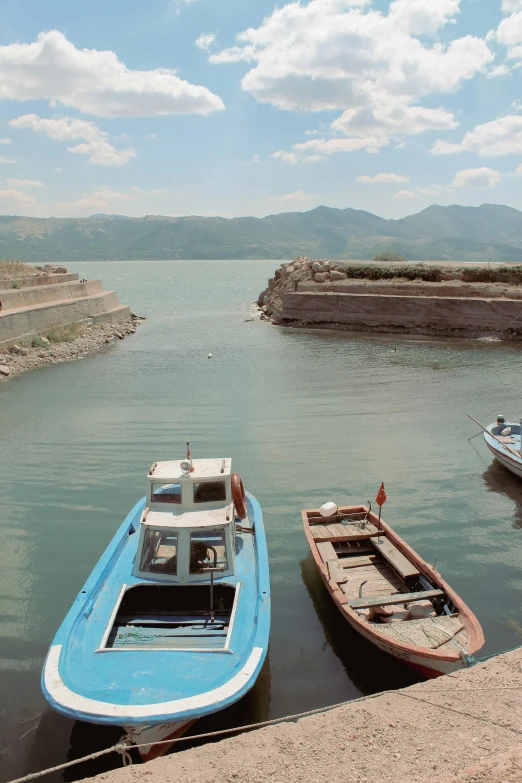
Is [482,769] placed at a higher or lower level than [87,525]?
higher

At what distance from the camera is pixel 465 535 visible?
11523 millimetres

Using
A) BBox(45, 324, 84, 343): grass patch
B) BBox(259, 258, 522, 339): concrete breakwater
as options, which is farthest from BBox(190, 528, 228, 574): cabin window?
BBox(259, 258, 522, 339): concrete breakwater

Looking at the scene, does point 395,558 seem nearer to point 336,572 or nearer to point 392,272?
point 336,572

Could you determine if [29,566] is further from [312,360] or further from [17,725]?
[312,360]

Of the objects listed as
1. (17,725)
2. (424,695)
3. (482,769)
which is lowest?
(17,725)

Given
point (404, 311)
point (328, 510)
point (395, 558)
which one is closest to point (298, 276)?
point (404, 311)

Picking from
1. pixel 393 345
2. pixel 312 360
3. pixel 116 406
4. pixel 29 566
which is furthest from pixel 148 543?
pixel 393 345

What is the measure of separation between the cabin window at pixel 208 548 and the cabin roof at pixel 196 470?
0.86 meters

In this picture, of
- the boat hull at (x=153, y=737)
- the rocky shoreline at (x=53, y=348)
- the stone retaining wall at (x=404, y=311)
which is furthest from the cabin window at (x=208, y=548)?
the stone retaining wall at (x=404, y=311)

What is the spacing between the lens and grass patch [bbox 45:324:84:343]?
106 ft

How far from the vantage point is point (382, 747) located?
557 cm

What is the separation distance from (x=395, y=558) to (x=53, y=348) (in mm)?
25984

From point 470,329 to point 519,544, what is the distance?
2894cm

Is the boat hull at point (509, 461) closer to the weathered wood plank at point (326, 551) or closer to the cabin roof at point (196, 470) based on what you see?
the weathered wood plank at point (326, 551)
